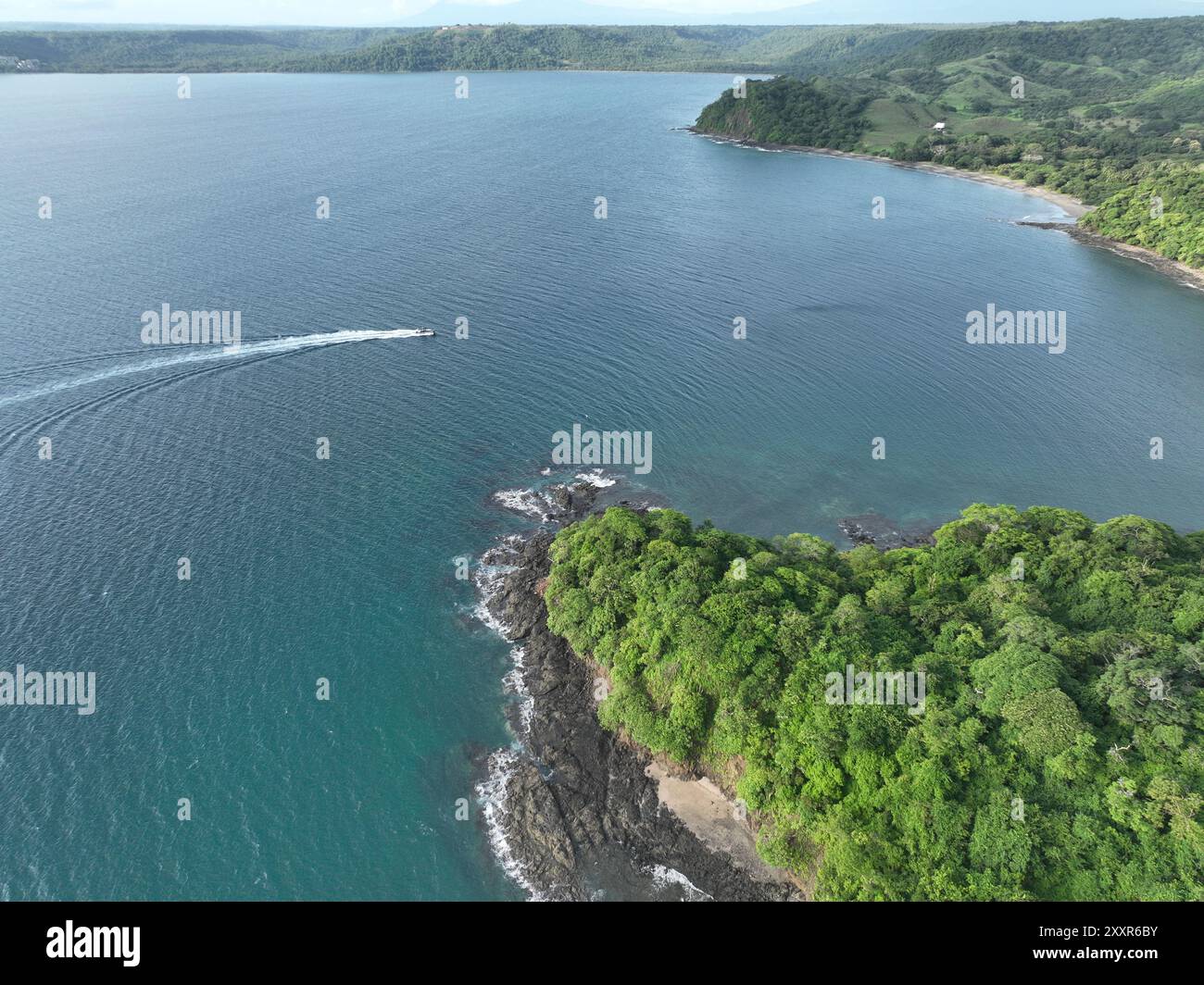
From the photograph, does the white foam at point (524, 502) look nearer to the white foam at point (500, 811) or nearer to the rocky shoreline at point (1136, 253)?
the white foam at point (500, 811)

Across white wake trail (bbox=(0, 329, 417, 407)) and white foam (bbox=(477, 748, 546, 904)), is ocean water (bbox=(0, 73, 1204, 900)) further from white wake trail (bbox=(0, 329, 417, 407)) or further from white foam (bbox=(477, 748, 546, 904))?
white foam (bbox=(477, 748, 546, 904))

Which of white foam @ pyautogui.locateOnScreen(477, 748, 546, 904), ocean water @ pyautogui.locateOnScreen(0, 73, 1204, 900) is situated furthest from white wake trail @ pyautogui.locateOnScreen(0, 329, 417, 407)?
white foam @ pyautogui.locateOnScreen(477, 748, 546, 904)

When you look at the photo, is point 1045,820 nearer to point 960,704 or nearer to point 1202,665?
point 960,704

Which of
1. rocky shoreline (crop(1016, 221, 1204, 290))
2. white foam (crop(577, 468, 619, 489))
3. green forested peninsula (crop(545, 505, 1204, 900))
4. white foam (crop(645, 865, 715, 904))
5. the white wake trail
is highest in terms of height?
rocky shoreline (crop(1016, 221, 1204, 290))

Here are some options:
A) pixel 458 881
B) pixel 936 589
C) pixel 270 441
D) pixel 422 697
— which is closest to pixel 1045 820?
pixel 936 589

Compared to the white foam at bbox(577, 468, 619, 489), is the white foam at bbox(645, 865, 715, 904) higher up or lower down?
lower down

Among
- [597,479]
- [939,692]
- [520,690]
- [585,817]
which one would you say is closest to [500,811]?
[585,817]

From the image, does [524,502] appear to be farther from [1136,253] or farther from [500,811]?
[1136,253]
